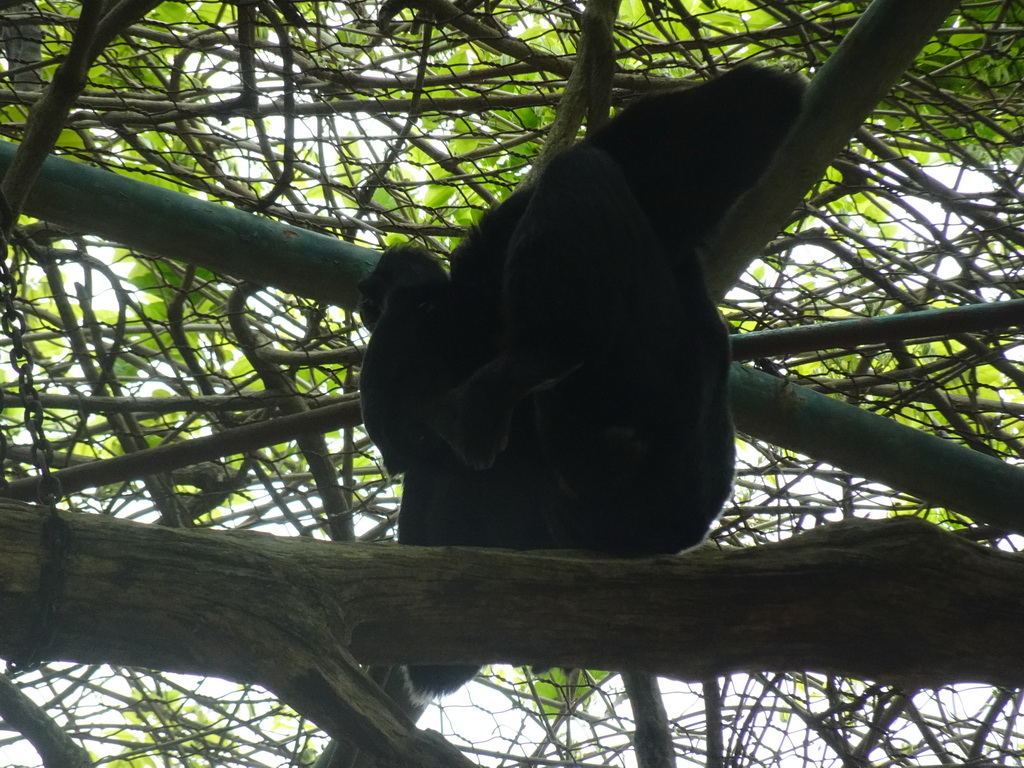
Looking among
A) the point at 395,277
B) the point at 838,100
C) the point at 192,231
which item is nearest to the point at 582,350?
the point at 395,277

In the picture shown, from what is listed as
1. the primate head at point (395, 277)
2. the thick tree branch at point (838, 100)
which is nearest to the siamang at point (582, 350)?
the primate head at point (395, 277)

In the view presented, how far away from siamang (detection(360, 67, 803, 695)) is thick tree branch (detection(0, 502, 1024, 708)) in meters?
0.27

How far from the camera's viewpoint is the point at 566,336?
1995 millimetres

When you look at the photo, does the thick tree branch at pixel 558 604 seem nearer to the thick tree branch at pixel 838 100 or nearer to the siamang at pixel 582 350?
the siamang at pixel 582 350

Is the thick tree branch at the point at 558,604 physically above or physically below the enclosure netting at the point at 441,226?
below

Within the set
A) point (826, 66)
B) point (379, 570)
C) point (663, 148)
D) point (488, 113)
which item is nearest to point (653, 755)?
point (379, 570)

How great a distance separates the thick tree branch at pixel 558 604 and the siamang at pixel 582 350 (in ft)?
0.87

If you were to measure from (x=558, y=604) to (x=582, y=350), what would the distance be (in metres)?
0.56

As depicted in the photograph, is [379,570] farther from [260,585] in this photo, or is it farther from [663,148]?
[663,148]

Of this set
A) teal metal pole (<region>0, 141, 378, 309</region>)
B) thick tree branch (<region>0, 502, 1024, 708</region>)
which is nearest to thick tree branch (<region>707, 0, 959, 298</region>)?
thick tree branch (<region>0, 502, 1024, 708</region>)

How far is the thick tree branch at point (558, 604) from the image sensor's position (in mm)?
1719

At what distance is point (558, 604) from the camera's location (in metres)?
2.01

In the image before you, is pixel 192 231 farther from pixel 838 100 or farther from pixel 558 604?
pixel 838 100

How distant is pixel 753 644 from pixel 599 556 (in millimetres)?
421
